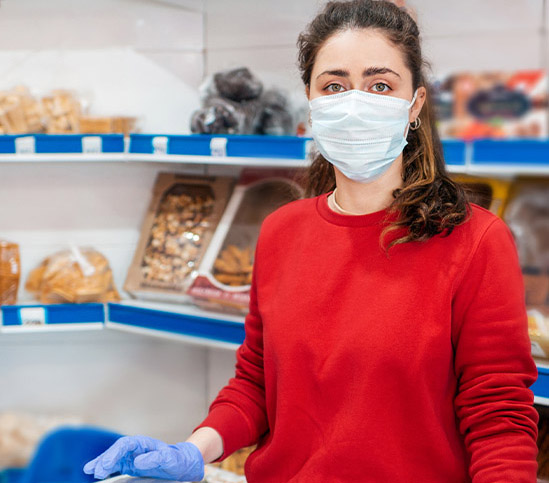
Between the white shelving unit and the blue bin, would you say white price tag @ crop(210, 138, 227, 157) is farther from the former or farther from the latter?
the blue bin

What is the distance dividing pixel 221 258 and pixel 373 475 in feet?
4.57

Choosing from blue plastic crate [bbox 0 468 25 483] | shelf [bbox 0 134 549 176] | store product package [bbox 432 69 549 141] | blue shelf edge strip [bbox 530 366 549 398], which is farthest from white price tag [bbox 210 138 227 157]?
blue plastic crate [bbox 0 468 25 483]

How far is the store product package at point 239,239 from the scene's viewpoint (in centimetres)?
240

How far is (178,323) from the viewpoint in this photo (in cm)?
239

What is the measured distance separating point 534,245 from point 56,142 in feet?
5.28

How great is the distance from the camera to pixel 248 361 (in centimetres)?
148

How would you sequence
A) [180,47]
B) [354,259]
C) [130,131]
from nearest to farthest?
[354,259] < [130,131] < [180,47]

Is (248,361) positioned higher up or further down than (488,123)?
further down

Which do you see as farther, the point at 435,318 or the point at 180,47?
the point at 180,47

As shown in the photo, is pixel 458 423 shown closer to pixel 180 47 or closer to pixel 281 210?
pixel 281 210

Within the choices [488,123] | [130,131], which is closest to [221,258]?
[130,131]

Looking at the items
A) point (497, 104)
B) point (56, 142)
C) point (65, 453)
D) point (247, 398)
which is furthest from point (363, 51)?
point (56, 142)

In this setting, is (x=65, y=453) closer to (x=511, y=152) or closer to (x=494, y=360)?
(x=494, y=360)

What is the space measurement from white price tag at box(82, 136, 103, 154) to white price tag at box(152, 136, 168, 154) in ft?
0.67
